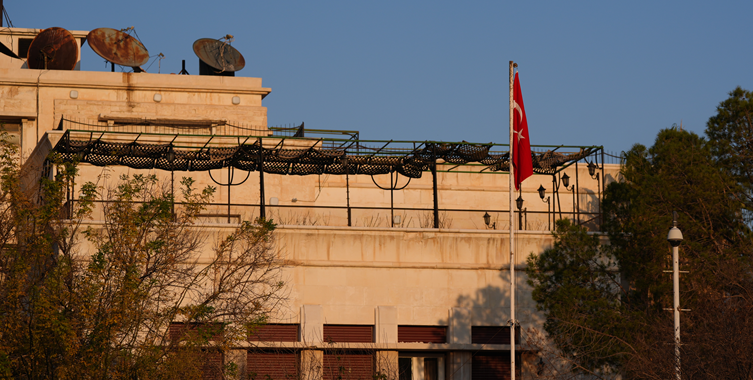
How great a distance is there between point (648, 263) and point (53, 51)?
3232 cm

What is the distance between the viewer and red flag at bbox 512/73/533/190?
24297mm

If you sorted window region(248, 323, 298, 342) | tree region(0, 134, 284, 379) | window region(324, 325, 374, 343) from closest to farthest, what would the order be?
tree region(0, 134, 284, 379) < window region(248, 323, 298, 342) < window region(324, 325, 374, 343)

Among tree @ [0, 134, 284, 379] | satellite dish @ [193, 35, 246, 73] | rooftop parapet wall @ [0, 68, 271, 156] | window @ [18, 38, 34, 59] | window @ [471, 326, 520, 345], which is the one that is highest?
window @ [18, 38, 34, 59]

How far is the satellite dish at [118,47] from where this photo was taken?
48.0m

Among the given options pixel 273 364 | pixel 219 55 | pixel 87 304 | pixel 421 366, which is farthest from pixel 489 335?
pixel 219 55

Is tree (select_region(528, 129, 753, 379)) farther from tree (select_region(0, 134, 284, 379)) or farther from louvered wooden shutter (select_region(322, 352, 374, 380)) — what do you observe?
tree (select_region(0, 134, 284, 379))

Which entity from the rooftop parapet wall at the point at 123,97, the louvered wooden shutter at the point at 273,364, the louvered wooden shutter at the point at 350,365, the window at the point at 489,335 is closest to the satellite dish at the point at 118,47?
the rooftop parapet wall at the point at 123,97

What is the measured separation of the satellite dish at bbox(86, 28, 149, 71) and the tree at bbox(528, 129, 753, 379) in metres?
25.7

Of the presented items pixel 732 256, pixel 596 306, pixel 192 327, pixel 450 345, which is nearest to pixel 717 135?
pixel 732 256

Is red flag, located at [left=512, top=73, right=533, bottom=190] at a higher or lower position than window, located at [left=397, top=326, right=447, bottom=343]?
higher

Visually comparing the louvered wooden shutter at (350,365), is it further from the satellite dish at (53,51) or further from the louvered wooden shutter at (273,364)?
the satellite dish at (53,51)

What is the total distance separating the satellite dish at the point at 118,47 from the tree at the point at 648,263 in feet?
84.4

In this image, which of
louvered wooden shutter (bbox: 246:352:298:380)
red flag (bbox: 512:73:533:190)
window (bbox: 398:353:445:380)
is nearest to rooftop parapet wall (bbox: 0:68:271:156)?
louvered wooden shutter (bbox: 246:352:298:380)

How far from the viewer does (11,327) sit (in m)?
20.4
